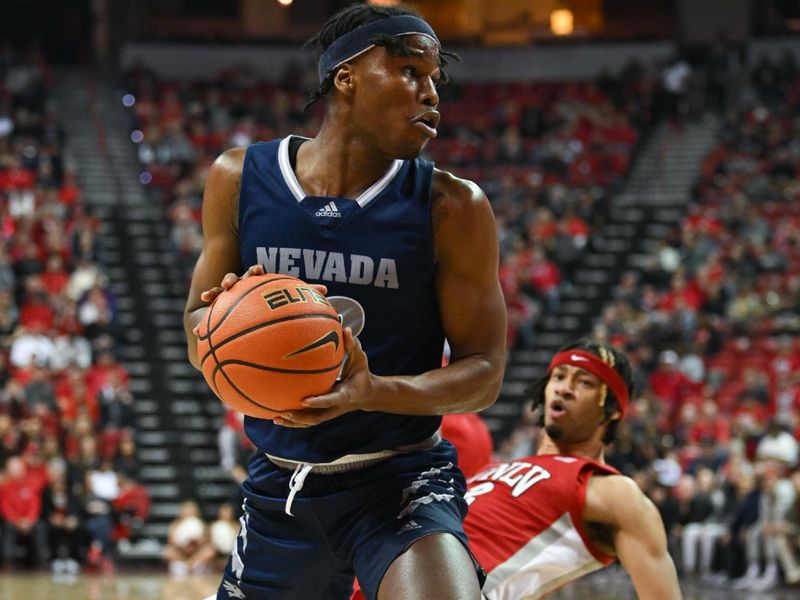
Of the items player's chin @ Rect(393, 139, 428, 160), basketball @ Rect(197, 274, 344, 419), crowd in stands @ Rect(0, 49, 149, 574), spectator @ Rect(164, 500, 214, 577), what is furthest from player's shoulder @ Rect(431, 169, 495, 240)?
crowd in stands @ Rect(0, 49, 149, 574)

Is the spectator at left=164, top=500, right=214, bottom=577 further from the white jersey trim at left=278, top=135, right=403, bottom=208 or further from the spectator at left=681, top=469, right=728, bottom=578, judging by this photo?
the white jersey trim at left=278, top=135, right=403, bottom=208

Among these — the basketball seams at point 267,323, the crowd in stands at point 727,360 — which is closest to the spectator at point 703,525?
the crowd in stands at point 727,360

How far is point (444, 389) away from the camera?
331cm

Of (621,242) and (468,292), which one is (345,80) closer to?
(468,292)

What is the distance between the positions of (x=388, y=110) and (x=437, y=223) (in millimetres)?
313

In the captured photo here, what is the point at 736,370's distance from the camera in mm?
16062

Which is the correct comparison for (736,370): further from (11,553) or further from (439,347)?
(439,347)

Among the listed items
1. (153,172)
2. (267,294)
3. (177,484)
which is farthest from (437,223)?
(153,172)

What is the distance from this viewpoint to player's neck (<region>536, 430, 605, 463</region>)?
4.79 metres

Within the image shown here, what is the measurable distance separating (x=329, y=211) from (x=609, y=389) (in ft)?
5.73

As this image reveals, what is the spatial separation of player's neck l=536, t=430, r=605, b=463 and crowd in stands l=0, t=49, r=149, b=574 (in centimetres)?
975

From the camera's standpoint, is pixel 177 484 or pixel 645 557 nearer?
pixel 645 557

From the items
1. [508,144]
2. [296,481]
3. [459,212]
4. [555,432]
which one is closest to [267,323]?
[296,481]

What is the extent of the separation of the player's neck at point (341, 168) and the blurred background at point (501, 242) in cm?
551
